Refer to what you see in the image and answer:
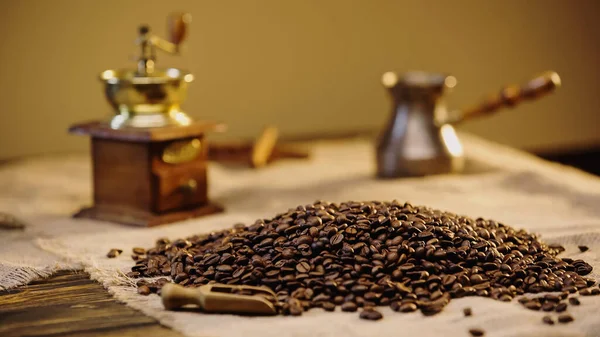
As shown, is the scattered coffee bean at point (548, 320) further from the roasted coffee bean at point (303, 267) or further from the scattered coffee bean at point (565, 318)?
the roasted coffee bean at point (303, 267)

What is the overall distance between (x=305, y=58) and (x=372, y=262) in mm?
2029

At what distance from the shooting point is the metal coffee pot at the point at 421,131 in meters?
2.63

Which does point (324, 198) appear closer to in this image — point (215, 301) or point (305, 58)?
point (215, 301)

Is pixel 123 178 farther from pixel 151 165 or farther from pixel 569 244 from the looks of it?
pixel 569 244

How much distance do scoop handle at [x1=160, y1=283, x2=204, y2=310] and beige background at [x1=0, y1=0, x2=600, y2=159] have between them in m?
1.78

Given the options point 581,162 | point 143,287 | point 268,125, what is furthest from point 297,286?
point 581,162

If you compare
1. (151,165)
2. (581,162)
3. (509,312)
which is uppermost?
(581,162)

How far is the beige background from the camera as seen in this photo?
300 centimetres

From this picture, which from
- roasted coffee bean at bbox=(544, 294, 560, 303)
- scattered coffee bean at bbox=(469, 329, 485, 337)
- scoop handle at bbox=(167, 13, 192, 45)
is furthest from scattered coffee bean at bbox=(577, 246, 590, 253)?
scoop handle at bbox=(167, 13, 192, 45)

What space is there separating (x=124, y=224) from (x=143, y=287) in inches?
24.3

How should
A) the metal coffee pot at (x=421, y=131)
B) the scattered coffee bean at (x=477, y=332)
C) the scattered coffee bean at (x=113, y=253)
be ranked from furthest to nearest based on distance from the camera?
1. the metal coffee pot at (x=421, y=131)
2. the scattered coffee bean at (x=113, y=253)
3. the scattered coffee bean at (x=477, y=332)

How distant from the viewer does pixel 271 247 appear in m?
1.65

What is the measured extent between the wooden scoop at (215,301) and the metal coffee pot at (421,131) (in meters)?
1.28

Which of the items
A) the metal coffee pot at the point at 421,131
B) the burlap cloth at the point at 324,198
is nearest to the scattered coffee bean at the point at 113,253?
the burlap cloth at the point at 324,198
